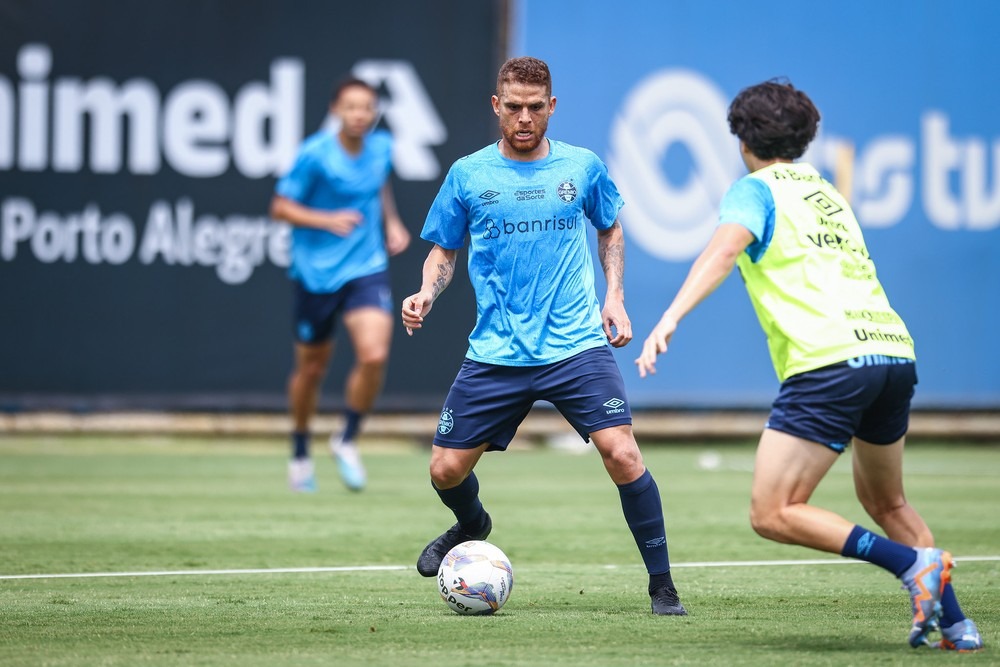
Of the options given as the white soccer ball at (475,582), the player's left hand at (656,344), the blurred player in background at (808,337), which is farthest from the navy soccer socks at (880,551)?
the white soccer ball at (475,582)

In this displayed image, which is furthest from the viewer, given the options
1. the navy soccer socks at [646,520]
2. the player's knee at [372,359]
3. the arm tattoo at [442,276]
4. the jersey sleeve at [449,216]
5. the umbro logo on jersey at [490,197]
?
the player's knee at [372,359]

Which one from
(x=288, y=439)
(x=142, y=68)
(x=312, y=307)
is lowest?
(x=288, y=439)

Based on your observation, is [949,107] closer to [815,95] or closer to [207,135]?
[815,95]

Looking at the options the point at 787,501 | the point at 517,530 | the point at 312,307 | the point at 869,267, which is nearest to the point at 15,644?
the point at 787,501

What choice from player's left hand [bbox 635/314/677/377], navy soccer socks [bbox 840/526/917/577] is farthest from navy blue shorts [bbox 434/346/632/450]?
navy soccer socks [bbox 840/526/917/577]

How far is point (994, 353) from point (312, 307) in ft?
26.5

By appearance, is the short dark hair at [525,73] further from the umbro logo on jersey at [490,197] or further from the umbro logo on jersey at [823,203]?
the umbro logo on jersey at [823,203]

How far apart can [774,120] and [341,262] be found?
257 inches

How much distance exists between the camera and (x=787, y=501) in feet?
17.5

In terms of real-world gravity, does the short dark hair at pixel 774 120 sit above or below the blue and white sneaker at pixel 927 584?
above

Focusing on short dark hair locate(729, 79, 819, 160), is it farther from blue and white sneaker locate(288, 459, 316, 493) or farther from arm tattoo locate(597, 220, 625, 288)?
blue and white sneaker locate(288, 459, 316, 493)

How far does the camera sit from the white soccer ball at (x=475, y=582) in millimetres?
6141

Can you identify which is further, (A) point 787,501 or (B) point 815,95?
(B) point 815,95

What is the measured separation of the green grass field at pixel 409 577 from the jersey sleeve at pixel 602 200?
1.62 meters
